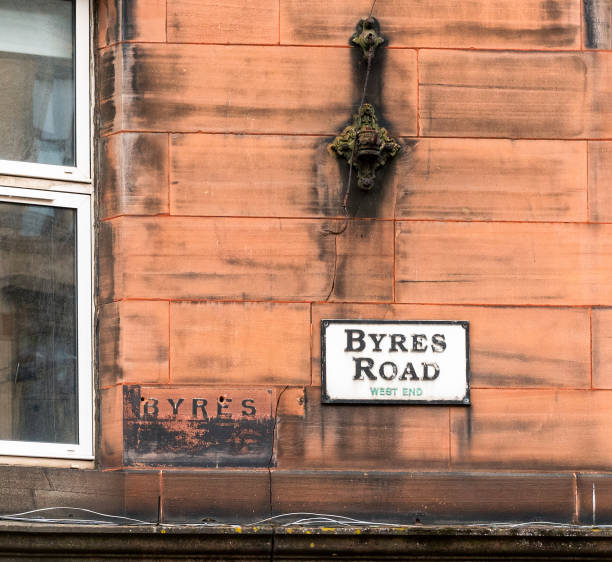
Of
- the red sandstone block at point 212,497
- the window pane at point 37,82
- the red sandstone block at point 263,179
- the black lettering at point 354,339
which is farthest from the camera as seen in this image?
the window pane at point 37,82

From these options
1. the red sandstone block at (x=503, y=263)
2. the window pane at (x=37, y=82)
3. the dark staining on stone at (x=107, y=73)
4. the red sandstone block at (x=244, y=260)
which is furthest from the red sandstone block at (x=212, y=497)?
the dark staining on stone at (x=107, y=73)

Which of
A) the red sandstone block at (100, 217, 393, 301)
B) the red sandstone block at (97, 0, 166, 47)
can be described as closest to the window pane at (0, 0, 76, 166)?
the red sandstone block at (97, 0, 166, 47)

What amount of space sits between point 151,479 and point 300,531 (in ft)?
3.48

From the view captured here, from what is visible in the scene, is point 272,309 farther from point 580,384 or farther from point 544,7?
point 544,7

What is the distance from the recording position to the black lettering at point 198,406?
34.2 ft

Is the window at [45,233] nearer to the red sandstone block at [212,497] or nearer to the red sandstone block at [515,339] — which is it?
the red sandstone block at [212,497]

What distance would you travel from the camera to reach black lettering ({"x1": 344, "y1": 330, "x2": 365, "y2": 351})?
34.6ft

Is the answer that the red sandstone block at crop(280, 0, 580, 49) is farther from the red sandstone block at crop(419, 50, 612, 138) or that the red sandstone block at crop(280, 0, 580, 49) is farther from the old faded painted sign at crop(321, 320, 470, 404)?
the old faded painted sign at crop(321, 320, 470, 404)

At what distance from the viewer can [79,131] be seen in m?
10.9

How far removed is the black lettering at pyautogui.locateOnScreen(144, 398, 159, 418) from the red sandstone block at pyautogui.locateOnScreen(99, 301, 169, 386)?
0.44ft

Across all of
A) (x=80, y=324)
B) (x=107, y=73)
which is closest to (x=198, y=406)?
(x=80, y=324)

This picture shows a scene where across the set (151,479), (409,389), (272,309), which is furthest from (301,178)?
(151,479)

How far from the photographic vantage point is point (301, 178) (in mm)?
10742

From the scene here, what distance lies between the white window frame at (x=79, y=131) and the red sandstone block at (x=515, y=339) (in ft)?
6.36
